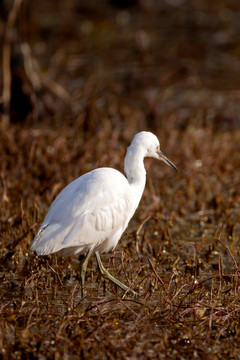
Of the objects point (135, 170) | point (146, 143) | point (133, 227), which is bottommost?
point (133, 227)

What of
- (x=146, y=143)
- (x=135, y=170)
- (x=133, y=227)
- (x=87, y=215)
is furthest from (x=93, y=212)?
(x=133, y=227)

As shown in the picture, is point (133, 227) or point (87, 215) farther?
point (133, 227)

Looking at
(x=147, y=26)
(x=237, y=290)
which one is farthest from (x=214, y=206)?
(x=147, y=26)

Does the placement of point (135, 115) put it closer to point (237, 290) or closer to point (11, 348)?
point (237, 290)

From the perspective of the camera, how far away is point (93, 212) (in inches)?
172

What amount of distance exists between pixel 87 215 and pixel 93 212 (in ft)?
0.18

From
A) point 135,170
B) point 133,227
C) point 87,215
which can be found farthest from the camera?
point 133,227

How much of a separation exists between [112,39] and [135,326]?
11134mm

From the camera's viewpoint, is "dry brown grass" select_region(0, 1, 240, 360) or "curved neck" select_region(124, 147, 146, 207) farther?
"curved neck" select_region(124, 147, 146, 207)

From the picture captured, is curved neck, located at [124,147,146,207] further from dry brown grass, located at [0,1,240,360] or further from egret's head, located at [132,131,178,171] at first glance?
dry brown grass, located at [0,1,240,360]

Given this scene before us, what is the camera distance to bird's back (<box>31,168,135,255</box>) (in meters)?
4.21

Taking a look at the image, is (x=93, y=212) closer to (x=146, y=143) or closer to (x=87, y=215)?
(x=87, y=215)

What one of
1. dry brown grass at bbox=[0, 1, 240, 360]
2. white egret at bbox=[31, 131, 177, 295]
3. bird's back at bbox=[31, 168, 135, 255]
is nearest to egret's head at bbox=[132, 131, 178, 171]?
white egret at bbox=[31, 131, 177, 295]

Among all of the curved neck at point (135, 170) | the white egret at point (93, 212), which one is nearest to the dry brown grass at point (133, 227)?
the white egret at point (93, 212)
